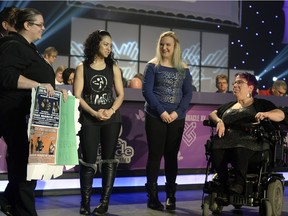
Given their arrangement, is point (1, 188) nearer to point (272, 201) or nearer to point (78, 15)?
point (272, 201)

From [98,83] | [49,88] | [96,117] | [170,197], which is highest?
[98,83]

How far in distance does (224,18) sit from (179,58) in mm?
8208

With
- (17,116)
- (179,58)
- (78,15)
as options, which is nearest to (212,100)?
(179,58)

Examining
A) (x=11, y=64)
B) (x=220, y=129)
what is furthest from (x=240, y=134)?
(x=11, y=64)

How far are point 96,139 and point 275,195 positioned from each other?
147 centimetres

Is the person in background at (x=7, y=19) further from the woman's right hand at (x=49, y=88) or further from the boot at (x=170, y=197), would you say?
the boot at (x=170, y=197)

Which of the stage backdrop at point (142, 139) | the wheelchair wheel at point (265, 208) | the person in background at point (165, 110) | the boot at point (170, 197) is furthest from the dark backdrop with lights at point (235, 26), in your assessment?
the wheelchair wheel at point (265, 208)

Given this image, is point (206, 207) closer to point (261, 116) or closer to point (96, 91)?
point (261, 116)

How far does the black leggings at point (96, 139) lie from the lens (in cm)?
402

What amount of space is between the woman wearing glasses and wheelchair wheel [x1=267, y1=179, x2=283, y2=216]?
1832 millimetres

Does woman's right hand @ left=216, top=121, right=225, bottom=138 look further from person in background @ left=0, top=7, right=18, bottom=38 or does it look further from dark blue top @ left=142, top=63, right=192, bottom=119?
person in background @ left=0, top=7, right=18, bottom=38

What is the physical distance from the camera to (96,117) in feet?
13.1

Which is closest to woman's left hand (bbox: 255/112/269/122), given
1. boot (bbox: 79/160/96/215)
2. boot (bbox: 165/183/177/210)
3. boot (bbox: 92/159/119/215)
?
boot (bbox: 165/183/177/210)

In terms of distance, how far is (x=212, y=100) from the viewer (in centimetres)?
570
